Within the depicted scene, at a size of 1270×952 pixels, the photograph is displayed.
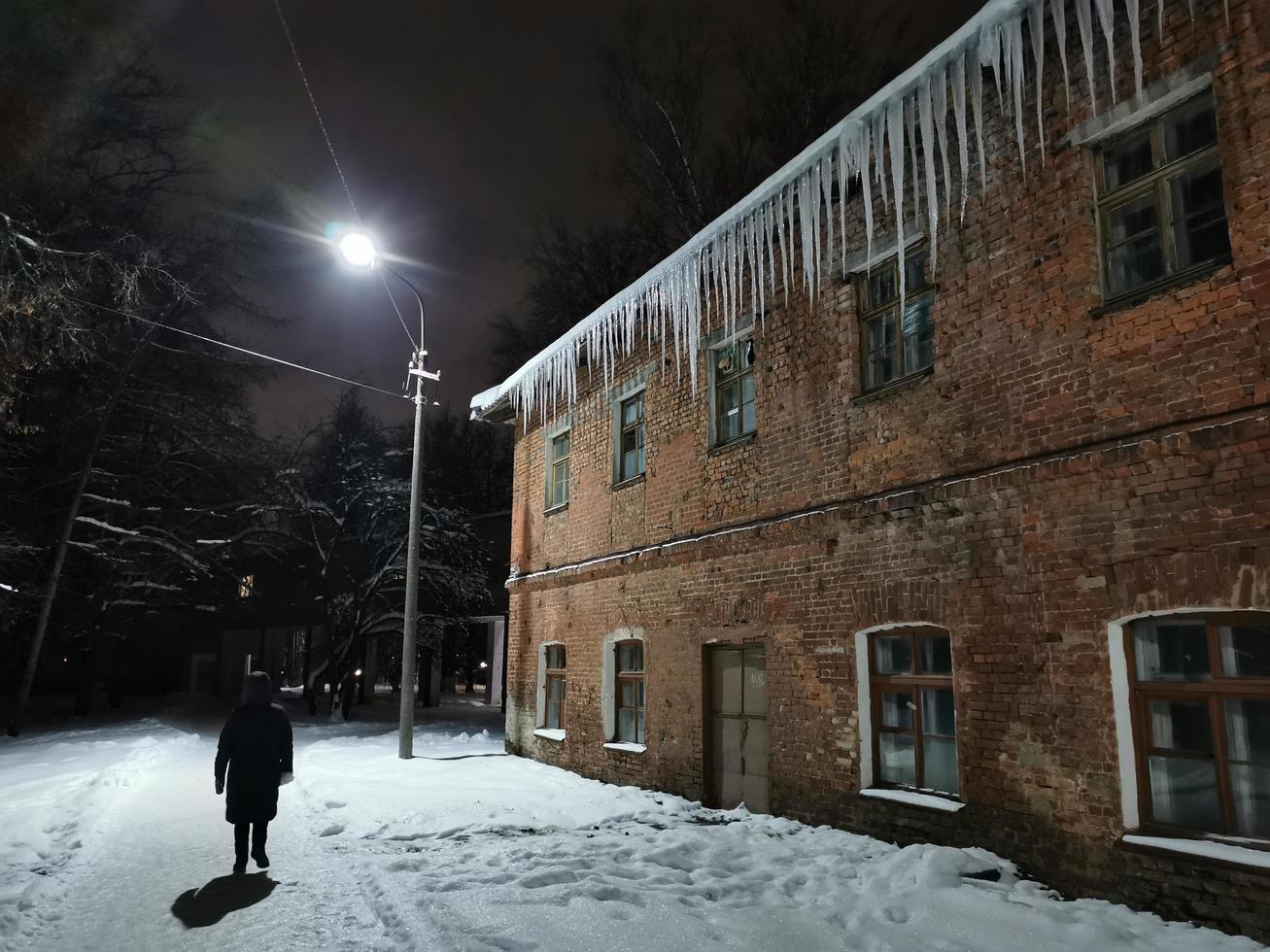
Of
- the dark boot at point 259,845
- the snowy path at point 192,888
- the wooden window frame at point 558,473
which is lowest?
the snowy path at point 192,888

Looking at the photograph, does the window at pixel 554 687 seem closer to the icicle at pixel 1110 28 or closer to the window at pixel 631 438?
the window at pixel 631 438

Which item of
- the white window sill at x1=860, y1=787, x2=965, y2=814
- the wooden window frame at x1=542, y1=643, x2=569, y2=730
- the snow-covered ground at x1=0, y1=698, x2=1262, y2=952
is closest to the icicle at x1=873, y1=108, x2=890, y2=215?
the white window sill at x1=860, y1=787, x2=965, y2=814

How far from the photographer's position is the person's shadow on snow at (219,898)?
5063 millimetres

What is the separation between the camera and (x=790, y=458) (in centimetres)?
802

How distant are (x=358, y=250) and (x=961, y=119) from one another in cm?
867

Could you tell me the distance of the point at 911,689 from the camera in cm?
662

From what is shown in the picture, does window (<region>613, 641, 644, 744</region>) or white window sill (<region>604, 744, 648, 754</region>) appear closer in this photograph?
white window sill (<region>604, 744, 648, 754</region>)

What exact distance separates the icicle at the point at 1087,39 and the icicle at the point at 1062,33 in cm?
10

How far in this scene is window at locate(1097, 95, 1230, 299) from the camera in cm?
511

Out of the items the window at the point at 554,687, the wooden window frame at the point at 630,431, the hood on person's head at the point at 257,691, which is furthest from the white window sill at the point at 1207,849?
the window at the point at 554,687

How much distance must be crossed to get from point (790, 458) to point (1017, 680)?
3.06m

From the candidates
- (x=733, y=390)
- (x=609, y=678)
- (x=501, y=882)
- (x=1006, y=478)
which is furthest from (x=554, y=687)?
(x=1006, y=478)

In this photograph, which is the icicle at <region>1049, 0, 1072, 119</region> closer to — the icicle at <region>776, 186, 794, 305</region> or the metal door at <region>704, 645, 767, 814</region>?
the icicle at <region>776, 186, 794, 305</region>

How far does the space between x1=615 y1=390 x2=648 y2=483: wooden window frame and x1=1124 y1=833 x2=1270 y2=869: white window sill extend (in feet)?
22.7
